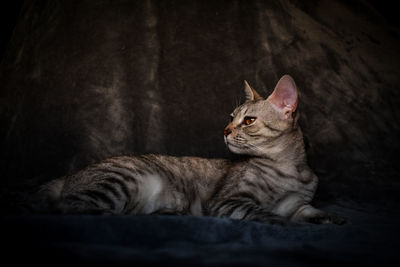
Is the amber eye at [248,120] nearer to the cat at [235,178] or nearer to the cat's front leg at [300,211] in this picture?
the cat at [235,178]

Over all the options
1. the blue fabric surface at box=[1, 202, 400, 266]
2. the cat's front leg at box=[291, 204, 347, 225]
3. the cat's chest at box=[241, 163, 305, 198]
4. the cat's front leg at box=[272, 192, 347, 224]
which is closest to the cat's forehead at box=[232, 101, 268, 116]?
the cat's chest at box=[241, 163, 305, 198]

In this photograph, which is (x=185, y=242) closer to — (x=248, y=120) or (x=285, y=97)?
(x=248, y=120)

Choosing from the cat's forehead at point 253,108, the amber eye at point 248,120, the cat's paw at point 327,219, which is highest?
the cat's forehead at point 253,108

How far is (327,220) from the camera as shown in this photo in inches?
81.6

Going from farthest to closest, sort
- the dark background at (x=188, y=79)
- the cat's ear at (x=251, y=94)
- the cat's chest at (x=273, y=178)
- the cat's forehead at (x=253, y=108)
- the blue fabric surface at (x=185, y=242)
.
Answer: the dark background at (x=188, y=79) → the cat's ear at (x=251, y=94) → the cat's forehead at (x=253, y=108) → the cat's chest at (x=273, y=178) → the blue fabric surface at (x=185, y=242)

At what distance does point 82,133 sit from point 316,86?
2510mm

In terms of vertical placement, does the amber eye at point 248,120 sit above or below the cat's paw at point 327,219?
above

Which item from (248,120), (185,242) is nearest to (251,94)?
(248,120)

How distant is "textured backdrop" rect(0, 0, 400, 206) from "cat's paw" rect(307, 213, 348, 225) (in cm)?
94

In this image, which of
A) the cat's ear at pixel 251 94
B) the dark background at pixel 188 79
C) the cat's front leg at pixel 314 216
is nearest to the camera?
the cat's front leg at pixel 314 216

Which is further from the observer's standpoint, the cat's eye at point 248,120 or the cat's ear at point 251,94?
the cat's ear at point 251,94

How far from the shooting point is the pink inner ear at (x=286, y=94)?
2566mm

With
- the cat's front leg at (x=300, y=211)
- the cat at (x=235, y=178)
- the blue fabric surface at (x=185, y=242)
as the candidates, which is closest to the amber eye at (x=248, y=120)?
the cat at (x=235, y=178)

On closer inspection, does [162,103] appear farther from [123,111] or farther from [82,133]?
[82,133]
